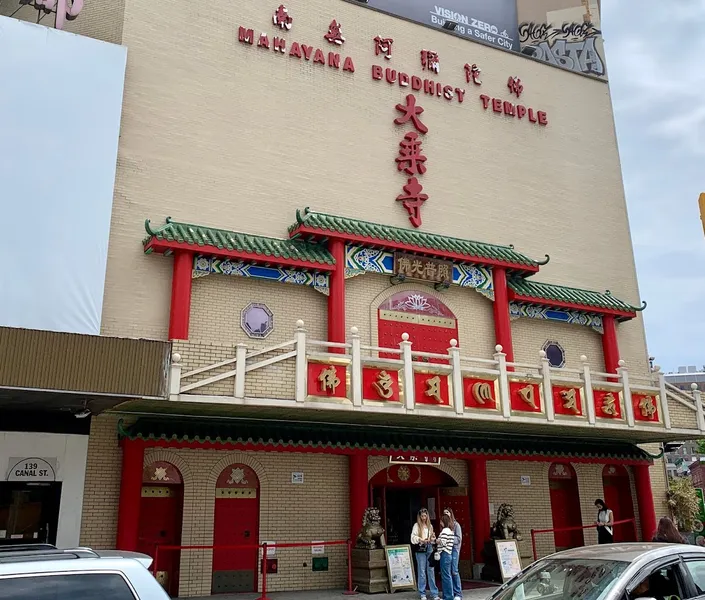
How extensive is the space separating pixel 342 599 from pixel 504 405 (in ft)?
16.8

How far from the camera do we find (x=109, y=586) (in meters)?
4.68

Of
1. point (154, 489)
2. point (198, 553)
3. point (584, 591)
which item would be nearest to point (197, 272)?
point (154, 489)

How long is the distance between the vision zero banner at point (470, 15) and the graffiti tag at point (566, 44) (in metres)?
0.61

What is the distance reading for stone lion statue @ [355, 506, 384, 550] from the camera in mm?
14734

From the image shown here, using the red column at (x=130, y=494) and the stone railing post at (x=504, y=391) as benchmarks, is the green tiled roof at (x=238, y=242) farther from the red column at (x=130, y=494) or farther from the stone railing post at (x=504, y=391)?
the stone railing post at (x=504, y=391)

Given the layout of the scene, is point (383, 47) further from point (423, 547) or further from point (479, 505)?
point (423, 547)

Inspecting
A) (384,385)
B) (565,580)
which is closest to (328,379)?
(384,385)

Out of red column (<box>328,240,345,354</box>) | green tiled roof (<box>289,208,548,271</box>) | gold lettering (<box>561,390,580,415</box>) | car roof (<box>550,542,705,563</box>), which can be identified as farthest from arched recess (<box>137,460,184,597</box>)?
car roof (<box>550,542,705,563</box>)

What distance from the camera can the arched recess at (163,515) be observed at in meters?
14.2

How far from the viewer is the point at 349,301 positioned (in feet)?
56.7

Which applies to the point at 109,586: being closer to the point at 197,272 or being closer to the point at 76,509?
the point at 76,509

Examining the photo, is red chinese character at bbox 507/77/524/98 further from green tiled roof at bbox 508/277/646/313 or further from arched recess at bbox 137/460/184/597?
arched recess at bbox 137/460/184/597

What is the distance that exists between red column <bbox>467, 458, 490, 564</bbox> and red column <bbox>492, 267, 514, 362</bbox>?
9.82 feet

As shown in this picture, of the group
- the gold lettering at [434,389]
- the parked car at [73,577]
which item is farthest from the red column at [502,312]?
the parked car at [73,577]
